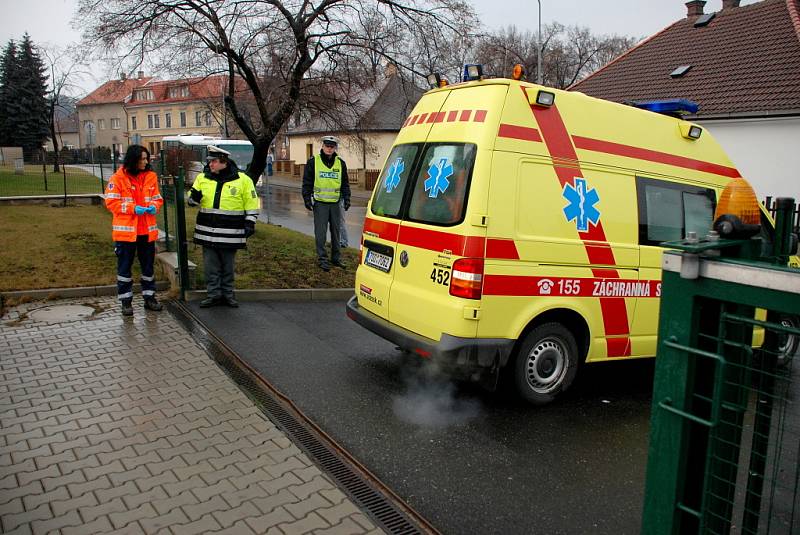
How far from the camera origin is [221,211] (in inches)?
288

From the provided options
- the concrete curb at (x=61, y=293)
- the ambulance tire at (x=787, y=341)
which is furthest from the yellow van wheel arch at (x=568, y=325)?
the concrete curb at (x=61, y=293)

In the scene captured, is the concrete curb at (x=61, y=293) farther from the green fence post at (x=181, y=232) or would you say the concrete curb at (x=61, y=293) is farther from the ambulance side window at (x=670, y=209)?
the ambulance side window at (x=670, y=209)

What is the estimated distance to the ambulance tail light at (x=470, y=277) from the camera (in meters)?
4.56

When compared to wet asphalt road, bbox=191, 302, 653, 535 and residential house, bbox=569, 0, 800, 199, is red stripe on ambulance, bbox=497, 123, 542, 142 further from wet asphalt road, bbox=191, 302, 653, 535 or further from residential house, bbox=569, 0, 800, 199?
residential house, bbox=569, 0, 800, 199

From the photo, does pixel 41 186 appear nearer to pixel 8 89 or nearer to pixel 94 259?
pixel 94 259

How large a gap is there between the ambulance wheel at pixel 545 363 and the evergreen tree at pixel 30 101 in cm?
5067

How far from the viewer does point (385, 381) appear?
557 cm

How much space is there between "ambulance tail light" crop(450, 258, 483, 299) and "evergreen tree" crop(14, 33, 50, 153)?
166 ft

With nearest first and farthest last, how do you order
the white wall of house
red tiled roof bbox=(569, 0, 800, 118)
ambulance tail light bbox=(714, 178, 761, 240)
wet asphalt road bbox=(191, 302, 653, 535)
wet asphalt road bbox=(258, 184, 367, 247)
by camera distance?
ambulance tail light bbox=(714, 178, 761, 240), wet asphalt road bbox=(191, 302, 653, 535), wet asphalt road bbox=(258, 184, 367, 247), the white wall of house, red tiled roof bbox=(569, 0, 800, 118)

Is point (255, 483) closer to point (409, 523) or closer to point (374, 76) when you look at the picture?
point (409, 523)

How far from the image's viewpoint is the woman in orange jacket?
22.7 ft

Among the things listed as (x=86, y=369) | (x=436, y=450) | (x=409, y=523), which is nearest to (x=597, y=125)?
(x=436, y=450)

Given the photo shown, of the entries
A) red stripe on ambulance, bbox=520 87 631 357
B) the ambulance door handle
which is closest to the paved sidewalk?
the ambulance door handle

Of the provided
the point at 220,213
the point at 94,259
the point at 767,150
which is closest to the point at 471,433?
the point at 220,213
